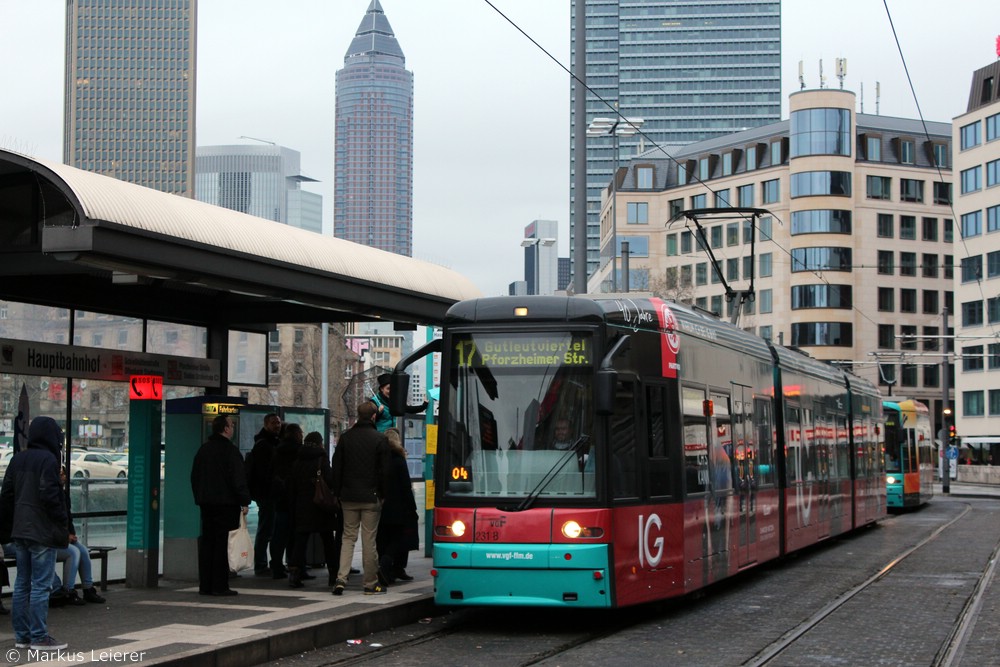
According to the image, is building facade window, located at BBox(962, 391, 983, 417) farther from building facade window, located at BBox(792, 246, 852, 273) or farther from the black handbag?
the black handbag

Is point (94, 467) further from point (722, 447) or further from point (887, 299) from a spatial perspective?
point (887, 299)

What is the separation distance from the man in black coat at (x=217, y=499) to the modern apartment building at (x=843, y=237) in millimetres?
69326

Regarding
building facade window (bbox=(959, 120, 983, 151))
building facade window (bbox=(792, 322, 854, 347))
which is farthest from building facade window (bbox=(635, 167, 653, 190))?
building facade window (bbox=(959, 120, 983, 151))

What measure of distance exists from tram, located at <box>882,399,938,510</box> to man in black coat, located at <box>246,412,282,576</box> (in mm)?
22523

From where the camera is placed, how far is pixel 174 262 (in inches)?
445

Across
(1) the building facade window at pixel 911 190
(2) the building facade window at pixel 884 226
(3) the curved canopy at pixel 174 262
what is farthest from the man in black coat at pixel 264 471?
(1) the building facade window at pixel 911 190

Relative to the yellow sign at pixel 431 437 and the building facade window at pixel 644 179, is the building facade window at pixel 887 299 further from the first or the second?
the yellow sign at pixel 431 437

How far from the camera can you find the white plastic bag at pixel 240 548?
14.2 m

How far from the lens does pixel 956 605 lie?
13.8 meters

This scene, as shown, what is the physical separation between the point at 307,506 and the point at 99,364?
2477 mm

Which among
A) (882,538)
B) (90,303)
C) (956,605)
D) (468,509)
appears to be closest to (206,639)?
(468,509)

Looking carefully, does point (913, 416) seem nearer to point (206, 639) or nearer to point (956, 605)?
point (956, 605)

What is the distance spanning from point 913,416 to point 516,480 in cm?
2658

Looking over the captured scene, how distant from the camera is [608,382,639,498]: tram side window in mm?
11625
